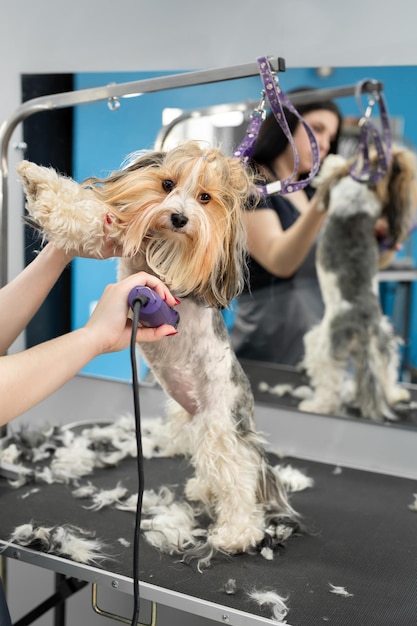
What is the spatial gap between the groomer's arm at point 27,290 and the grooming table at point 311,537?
1.38 feet

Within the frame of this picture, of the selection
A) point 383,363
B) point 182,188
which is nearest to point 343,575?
point 182,188

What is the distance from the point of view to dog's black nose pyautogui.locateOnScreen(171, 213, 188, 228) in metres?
1.06

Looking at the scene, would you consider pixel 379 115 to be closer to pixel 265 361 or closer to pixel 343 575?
pixel 265 361

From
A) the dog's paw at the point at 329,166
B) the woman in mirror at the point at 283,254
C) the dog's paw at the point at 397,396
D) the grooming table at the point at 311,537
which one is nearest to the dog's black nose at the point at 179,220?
the grooming table at the point at 311,537

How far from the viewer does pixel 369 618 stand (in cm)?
110

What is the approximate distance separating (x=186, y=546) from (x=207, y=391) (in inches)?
11.8

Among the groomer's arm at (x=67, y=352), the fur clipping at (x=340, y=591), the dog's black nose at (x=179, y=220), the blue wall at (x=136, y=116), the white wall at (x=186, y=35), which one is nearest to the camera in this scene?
the groomer's arm at (x=67, y=352)

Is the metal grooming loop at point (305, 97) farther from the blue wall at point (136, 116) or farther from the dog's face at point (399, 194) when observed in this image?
the dog's face at point (399, 194)

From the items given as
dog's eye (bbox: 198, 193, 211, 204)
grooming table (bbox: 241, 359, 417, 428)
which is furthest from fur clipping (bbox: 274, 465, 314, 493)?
dog's eye (bbox: 198, 193, 211, 204)

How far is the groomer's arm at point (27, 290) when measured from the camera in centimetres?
126

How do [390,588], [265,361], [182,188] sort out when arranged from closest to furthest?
[182,188] < [390,588] < [265,361]

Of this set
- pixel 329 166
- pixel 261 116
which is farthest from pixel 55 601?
pixel 329 166

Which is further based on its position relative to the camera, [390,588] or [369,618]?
[390,588]

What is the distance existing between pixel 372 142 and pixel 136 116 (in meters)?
0.73
